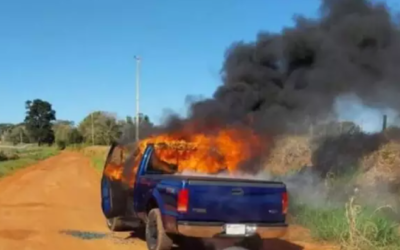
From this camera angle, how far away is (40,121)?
141 metres

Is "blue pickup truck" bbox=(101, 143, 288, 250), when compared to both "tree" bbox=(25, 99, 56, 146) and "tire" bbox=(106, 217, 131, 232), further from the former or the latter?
"tree" bbox=(25, 99, 56, 146)

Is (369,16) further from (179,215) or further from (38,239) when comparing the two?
(38,239)

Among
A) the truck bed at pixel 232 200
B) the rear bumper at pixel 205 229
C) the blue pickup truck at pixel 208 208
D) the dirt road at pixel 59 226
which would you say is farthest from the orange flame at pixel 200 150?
the rear bumper at pixel 205 229

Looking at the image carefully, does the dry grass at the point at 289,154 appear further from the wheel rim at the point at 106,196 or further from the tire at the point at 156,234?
the tire at the point at 156,234

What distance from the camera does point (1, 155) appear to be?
180 ft

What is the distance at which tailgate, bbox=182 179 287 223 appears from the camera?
7.74 meters

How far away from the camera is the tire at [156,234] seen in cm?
838

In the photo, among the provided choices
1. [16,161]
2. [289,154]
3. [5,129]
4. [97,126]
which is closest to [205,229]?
[289,154]

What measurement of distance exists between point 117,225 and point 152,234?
101 inches

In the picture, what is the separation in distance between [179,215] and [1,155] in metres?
51.2

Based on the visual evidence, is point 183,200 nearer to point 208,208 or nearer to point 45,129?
point 208,208

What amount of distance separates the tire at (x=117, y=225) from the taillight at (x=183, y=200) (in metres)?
3.44

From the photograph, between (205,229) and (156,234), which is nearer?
(205,229)

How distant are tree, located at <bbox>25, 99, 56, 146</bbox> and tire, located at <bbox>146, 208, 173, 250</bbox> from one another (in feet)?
429
